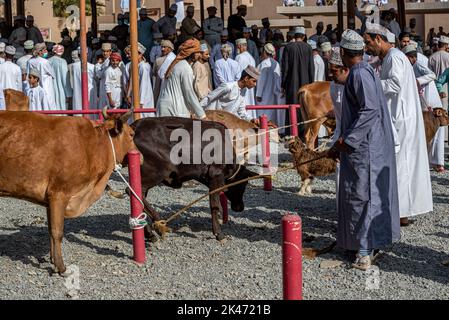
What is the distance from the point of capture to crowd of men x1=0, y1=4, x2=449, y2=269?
7113 millimetres

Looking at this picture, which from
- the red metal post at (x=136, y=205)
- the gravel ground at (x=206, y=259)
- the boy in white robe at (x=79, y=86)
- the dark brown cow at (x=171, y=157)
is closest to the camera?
the gravel ground at (x=206, y=259)

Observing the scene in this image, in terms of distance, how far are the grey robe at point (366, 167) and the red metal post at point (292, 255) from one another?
8.48 ft

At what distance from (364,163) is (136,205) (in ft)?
6.31

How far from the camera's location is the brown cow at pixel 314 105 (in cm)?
1349

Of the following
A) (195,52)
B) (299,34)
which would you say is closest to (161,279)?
(195,52)

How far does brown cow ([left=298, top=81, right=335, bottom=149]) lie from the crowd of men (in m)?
0.93

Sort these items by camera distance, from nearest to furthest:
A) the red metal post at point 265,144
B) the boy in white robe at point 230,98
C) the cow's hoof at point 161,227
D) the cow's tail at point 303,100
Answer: the cow's hoof at point 161,227, the boy in white robe at point 230,98, the red metal post at point 265,144, the cow's tail at point 303,100

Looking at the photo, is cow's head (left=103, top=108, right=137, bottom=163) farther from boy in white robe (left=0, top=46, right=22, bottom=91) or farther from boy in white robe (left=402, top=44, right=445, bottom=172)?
boy in white robe (left=0, top=46, right=22, bottom=91)

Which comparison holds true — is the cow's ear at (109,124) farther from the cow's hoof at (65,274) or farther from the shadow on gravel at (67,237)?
the cow's hoof at (65,274)

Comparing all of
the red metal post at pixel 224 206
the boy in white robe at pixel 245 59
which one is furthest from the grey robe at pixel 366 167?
the boy in white robe at pixel 245 59

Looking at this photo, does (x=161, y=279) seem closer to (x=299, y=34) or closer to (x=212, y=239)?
(x=212, y=239)

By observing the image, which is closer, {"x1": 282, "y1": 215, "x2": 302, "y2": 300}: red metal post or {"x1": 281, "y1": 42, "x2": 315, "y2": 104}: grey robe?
{"x1": 282, "y1": 215, "x2": 302, "y2": 300}: red metal post

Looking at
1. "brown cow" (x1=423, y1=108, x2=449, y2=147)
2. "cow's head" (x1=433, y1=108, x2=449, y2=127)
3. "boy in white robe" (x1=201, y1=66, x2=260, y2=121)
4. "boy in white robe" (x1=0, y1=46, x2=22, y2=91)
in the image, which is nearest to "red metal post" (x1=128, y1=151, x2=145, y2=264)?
"boy in white robe" (x1=201, y1=66, x2=260, y2=121)

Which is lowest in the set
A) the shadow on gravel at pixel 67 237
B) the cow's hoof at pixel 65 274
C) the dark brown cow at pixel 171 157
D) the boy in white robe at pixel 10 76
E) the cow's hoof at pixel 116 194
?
the cow's hoof at pixel 65 274
